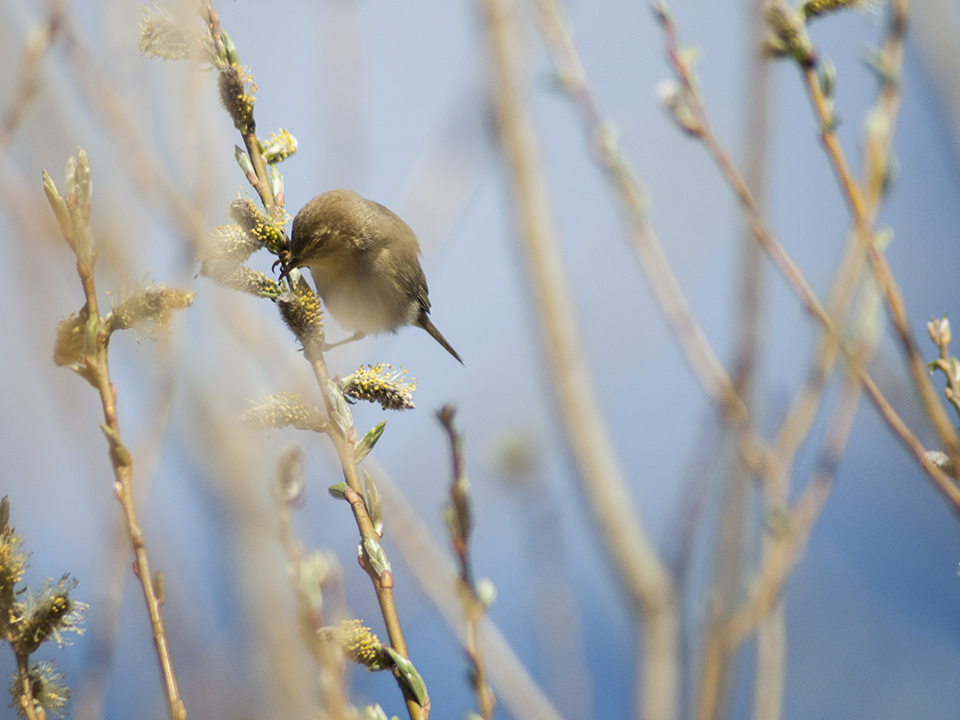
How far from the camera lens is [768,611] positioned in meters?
1.39

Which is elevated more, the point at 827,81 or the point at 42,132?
the point at 42,132

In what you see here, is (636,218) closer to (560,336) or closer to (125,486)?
(560,336)

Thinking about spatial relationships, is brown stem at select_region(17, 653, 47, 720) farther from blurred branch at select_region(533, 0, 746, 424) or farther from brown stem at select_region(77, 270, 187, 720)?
blurred branch at select_region(533, 0, 746, 424)

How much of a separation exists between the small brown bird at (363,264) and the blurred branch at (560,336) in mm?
590

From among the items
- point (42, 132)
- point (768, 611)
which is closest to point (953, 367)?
point (768, 611)

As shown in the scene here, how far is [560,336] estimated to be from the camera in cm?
175

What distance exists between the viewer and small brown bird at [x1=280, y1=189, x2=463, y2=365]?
2.01m

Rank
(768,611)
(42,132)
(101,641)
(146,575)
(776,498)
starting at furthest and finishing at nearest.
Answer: (42,132)
(776,498)
(768,611)
(101,641)
(146,575)

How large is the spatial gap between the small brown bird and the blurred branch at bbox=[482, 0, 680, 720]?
0.59 meters

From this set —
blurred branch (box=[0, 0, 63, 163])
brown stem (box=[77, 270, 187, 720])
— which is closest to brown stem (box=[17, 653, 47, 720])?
brown stem (box=[77, 270, 187, 720])

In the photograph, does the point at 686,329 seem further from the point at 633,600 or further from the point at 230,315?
the point at 230,315

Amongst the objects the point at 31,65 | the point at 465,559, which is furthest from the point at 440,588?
the point at 31,65

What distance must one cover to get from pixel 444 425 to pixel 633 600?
1.12 meters

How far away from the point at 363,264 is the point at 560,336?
1.14 metres
